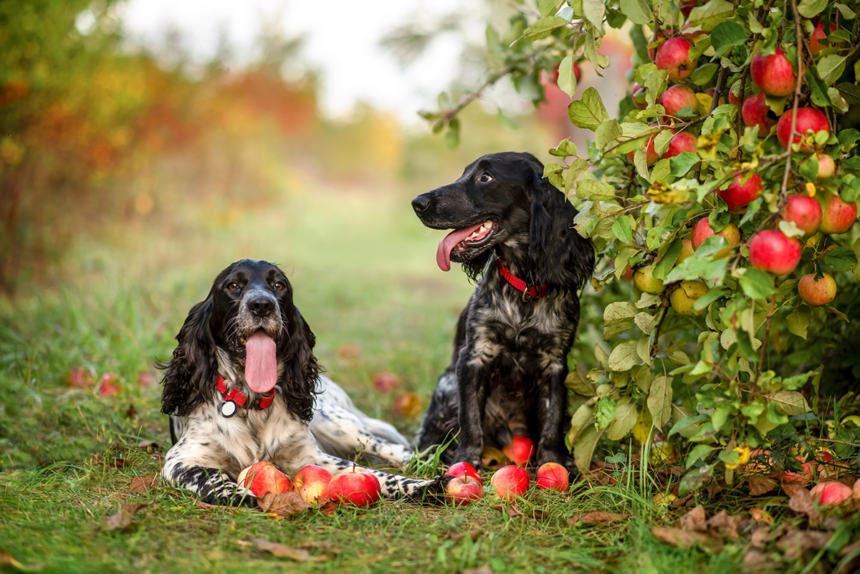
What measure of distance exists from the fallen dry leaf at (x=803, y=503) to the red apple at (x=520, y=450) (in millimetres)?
1337

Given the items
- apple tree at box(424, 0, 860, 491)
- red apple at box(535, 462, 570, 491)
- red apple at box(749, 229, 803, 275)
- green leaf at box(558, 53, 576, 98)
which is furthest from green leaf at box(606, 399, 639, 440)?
green leaf at box(558, 53, 576, 98)

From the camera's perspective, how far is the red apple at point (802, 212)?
1964mm

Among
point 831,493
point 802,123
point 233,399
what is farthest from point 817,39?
point 233,399

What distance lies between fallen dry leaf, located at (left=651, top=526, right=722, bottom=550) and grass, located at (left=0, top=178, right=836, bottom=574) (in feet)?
0.08

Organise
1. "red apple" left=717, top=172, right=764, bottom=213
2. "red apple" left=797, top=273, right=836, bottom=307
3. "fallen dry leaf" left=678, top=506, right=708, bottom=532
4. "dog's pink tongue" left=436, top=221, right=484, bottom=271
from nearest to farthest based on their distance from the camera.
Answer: "red apple" left=717, top=172, right=764, bottom=213 → "fallen dry leaf" left=678, top=506, right=708, bottom=532 → "red apple" left=797, top=273, right=836, bottom=307 → "dog's pink tongue" left=436, top=221, right=484, bottom=271

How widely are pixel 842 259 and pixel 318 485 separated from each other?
213 centimetres

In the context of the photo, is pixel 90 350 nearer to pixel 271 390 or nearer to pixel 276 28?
pixel 271 390

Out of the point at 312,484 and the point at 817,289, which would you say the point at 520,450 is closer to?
the point at 312,484

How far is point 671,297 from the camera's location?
2549 mm

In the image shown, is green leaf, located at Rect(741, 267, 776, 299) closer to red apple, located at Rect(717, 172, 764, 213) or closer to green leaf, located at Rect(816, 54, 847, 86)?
red apple, located at Rect(717, 172, 764, 213)

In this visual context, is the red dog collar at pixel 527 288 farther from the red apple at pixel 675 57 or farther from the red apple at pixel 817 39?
the red apple at pixel 817 39

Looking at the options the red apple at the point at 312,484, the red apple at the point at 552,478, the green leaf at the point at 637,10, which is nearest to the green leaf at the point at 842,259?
the green leaf at the point at 637,10

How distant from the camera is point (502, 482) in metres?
2.75

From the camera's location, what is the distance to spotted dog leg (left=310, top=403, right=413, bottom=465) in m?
3.54
